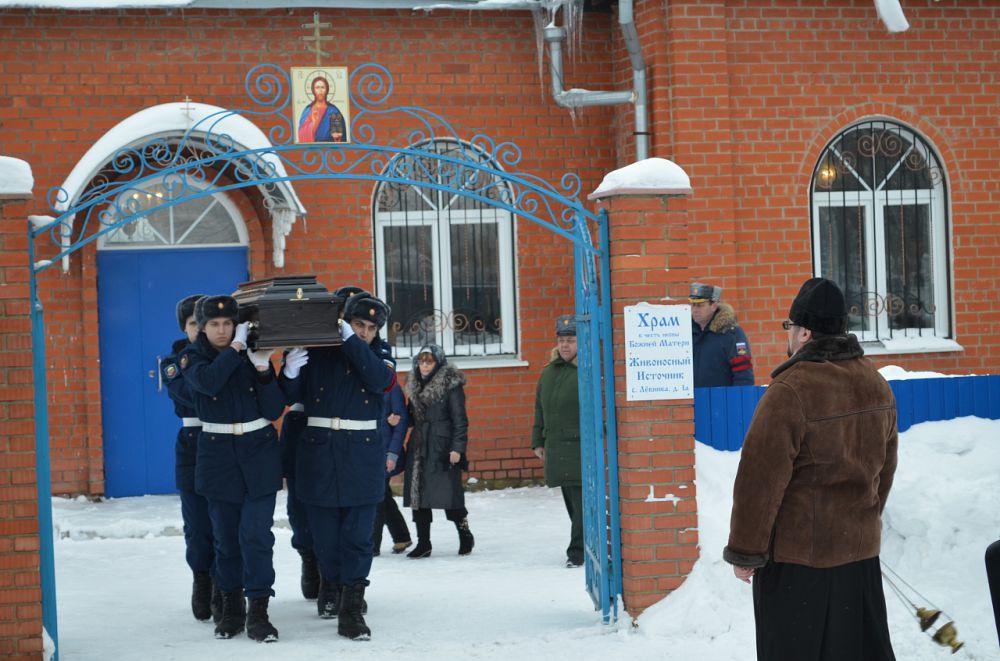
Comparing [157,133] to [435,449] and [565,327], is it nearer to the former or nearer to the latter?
[435,449]

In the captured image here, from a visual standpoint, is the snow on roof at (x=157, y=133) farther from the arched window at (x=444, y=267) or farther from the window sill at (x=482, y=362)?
the window sill at (x=482, y=362)

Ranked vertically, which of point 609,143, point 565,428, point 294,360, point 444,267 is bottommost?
point 565,428

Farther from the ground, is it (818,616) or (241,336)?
(241,336)

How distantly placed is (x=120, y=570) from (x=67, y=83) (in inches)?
174

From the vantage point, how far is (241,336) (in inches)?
259

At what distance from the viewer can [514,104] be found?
1158cm

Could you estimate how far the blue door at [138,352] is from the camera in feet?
36.4

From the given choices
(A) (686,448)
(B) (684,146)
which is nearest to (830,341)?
(A) (686,448)

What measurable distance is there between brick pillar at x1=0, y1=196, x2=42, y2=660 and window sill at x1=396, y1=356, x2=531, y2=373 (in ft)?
18.1

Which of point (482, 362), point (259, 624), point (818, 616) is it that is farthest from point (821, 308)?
point (482, 362)

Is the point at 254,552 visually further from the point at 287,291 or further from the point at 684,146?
the point at 684,146

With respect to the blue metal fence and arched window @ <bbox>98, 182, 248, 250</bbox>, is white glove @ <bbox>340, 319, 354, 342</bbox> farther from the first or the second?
arched window @ <bbox>98, 182, 248, 250</bbox>

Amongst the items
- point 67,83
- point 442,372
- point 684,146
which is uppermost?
point 67,83

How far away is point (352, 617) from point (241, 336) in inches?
60.6
